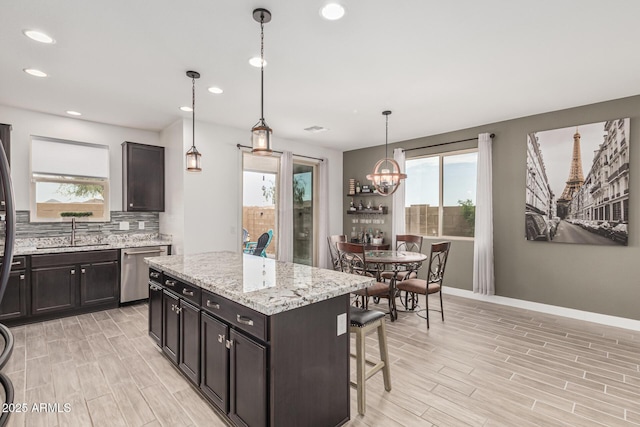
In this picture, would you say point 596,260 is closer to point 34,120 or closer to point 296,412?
point 296,412

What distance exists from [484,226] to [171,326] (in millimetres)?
4372

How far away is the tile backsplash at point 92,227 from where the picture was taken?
434 cm

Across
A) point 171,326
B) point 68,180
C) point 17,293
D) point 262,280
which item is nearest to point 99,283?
point 17,293

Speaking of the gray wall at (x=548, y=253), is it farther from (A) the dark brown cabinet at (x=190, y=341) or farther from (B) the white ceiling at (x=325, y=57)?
(A) the dark brown cabinet at (x=190, y=341)

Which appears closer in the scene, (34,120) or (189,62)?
(189,62)

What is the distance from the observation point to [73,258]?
13.8 feet

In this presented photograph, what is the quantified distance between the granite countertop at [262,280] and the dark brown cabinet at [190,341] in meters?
0.24

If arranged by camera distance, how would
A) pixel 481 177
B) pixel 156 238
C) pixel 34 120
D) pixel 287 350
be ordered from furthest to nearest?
pixel 156 238 → pixel 481 177 → pixel 34 120 → pixel 287 350

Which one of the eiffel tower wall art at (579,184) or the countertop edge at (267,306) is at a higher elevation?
the eiffel tower wall art at (579,184)

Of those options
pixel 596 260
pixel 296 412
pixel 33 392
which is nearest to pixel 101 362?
pixel 33 392

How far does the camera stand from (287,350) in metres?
1.74

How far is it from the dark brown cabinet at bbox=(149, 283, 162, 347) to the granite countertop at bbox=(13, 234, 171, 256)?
1872mm

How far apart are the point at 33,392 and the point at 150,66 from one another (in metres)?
2.86

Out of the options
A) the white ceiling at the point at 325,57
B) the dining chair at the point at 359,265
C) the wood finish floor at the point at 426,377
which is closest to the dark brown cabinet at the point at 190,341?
the wood finish floor at the point at 426,377
